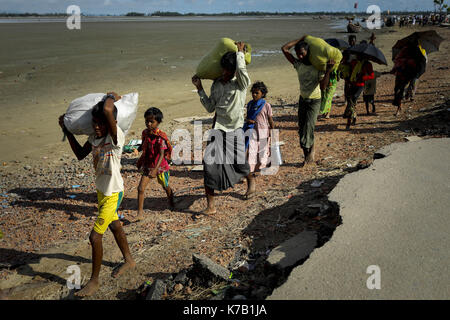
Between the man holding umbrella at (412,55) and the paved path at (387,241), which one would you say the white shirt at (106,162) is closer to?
the paved path at (387,241)

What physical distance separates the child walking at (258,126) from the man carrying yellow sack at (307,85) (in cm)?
58

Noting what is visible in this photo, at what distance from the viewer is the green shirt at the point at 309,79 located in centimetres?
532

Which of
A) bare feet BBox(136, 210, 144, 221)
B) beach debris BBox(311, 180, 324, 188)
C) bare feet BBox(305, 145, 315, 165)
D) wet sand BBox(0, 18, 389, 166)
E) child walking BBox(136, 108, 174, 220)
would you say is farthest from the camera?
wet sand BBox(0, 18, 389, 166)

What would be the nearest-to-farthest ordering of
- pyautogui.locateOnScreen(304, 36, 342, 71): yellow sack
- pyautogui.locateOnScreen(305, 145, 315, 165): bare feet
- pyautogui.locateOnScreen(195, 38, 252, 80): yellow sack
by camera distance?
pyautogui.locateOnScreen(195, 38, 252, 80): yellow sack → pyautogui.locateOnScreen(304, 36, 342, 71): yellow sack → pyautogui.locateOnScreen(305, 145, 315, 165): bare feet

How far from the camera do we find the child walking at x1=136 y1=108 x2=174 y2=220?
4.52m

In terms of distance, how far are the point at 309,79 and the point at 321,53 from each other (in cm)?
43

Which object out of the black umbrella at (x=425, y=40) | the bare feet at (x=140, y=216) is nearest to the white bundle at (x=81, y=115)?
the bare feet at (x=140, y=216)

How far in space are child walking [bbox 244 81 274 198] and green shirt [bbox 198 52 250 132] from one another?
3.29ft

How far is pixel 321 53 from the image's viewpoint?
5094 mm

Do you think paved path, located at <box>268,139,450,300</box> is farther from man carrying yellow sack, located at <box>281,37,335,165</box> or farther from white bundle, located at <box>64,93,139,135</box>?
white bundle, located at <box>64,93,139,135</box>

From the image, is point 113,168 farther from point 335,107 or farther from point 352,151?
point 335,107

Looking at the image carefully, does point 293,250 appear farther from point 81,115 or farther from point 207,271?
point 81,115

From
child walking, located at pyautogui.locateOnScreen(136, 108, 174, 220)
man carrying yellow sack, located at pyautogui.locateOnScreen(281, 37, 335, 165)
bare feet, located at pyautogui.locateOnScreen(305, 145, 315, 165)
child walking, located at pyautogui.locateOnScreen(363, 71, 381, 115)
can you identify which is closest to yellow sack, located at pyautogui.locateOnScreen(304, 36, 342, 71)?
man carrying yellow sack, located at pyautogui.locateOnScreen(281, 37, 335, 165)

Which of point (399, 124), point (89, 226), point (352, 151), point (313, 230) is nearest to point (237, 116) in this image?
point (313, 230)
